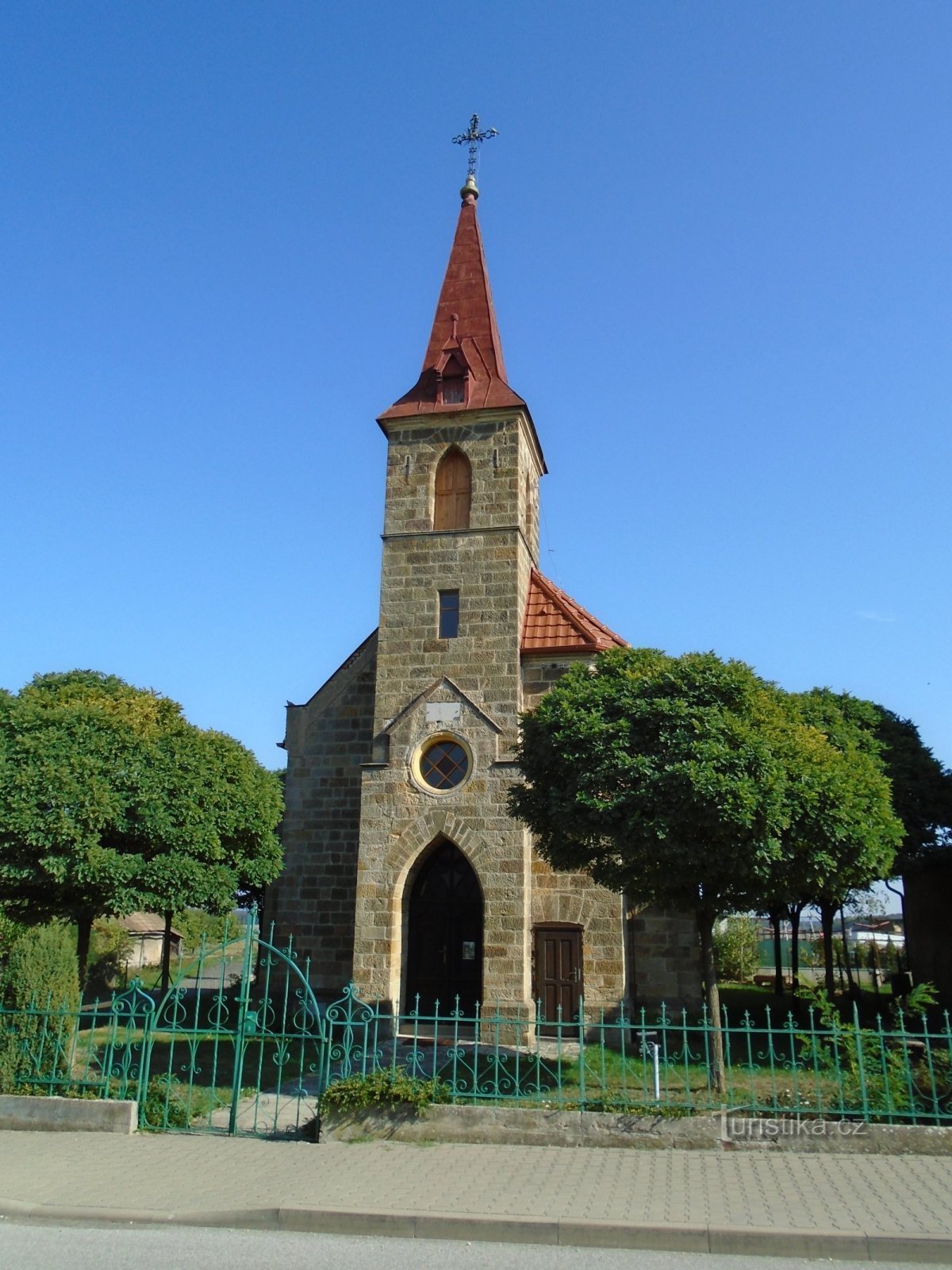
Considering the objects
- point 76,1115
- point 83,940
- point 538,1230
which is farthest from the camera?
point 83,940

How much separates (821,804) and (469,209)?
59.7 feet

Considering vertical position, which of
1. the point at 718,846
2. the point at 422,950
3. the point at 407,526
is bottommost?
the point at 422,950

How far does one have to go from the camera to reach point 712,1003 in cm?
1164

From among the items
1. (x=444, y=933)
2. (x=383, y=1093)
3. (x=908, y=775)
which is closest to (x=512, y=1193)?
(x=383, y=1093)

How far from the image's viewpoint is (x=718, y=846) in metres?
11.8

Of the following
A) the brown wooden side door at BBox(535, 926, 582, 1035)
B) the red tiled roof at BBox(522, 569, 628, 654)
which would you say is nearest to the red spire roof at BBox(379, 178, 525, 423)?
the red tiled roof at BBox(522, 569, 628, 654)

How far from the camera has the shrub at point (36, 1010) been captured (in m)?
10.4

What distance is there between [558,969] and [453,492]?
9908 mm

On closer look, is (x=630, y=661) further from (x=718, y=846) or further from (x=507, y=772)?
(x=507, y=772)

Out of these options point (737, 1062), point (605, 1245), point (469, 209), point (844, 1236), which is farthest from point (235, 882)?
point (469, 209)

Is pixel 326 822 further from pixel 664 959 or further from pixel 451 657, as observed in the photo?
pixel 664 959

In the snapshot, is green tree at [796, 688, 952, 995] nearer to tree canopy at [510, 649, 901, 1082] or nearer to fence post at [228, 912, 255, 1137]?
tree canopy at [510, 649, 901, 1082]

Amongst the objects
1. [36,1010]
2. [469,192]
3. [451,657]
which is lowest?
[36,1010]

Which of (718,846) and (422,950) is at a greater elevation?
(718,846)
